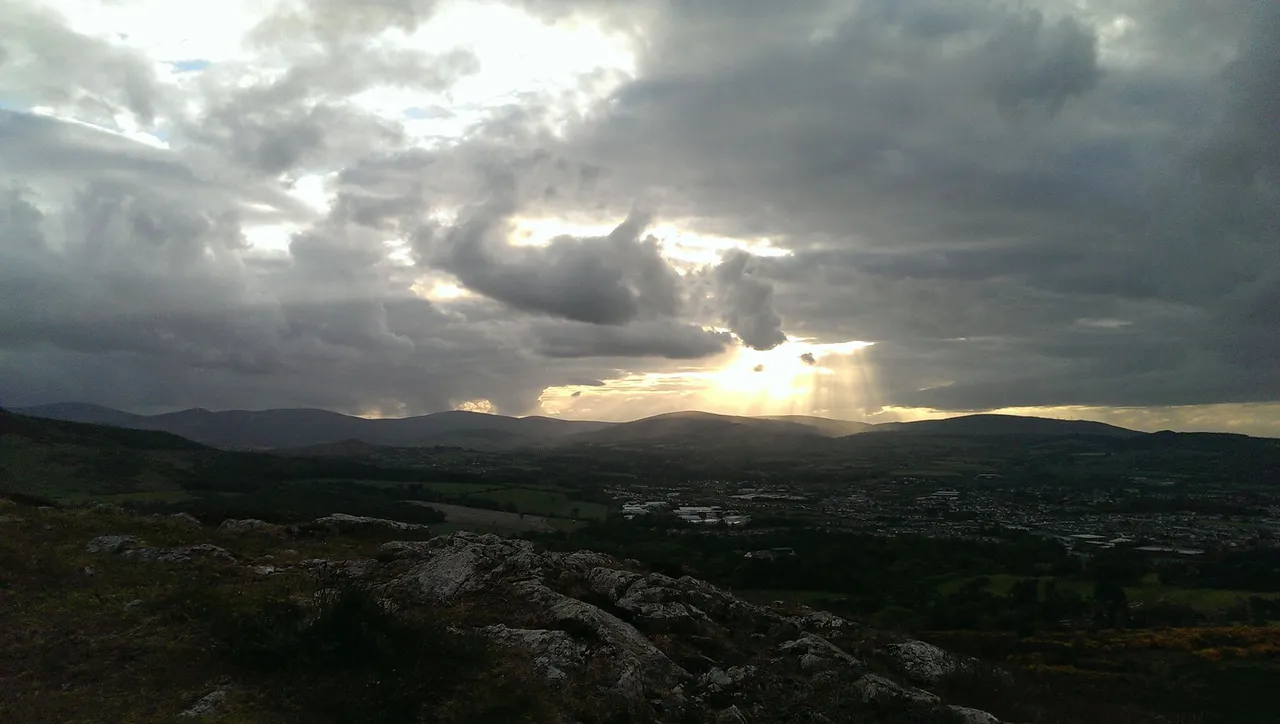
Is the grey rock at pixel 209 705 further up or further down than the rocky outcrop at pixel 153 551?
further down

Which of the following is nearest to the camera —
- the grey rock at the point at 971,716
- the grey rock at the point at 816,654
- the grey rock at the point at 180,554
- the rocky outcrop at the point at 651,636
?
the rocky outcrop at the point at 651,636

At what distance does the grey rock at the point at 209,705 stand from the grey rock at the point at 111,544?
36.5ft

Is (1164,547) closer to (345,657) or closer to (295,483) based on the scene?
(345,657)

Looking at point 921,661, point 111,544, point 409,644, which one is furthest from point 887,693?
point 111,544

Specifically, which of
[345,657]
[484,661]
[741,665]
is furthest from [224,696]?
[741,665]

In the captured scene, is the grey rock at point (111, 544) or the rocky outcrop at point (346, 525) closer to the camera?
the grey rock at point (111, 544)

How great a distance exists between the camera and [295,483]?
109 metres

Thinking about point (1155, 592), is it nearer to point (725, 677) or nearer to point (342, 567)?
point (725, 677)

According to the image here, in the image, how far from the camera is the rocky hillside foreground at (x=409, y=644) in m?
10.9

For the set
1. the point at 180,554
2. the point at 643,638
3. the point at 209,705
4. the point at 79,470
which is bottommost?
the point at 79,470

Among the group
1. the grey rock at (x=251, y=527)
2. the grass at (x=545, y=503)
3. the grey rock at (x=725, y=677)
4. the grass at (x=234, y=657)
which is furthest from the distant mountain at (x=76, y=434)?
the grey rock at (x=725, y=677)

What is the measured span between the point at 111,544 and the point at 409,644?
12.8 meters

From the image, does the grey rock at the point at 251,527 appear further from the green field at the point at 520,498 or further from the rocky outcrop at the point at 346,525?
the green field at the point at 520,498

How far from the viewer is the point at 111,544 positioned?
1908 centimetres
